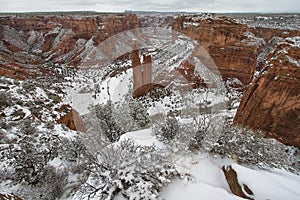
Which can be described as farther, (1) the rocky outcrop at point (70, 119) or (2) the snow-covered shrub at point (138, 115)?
(1) the rocky outcrop at point (70, 119)

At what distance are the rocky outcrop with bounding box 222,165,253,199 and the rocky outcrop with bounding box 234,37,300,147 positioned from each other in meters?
7.01

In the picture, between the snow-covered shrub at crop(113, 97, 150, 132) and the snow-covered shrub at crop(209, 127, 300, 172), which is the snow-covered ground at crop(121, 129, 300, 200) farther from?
the snow-covered shrub at crop(113, 97, 150, 132)

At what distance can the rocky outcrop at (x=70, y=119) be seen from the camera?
14391mm

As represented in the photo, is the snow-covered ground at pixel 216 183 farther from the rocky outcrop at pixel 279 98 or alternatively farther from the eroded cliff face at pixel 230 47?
the eroded cliff face at pixel 230 47

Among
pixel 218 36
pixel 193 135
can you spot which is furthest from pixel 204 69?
pixel 193 135

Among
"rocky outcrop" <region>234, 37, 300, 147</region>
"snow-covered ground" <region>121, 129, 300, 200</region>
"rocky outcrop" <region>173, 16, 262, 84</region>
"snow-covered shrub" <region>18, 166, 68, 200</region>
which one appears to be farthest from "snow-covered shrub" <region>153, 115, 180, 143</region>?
"rocky outcrop" <region>173, 16, 262, 84</region>

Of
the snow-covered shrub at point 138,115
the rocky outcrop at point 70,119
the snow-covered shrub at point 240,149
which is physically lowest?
the rocky outcrop at point 70,119

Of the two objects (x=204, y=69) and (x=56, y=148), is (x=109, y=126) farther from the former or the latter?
(x=204, y=69)

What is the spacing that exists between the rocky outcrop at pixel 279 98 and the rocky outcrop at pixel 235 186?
23.0ft

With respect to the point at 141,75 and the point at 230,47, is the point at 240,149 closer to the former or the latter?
the point at 141,75

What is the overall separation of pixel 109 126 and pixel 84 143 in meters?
2.39

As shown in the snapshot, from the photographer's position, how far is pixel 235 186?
18.2 feet

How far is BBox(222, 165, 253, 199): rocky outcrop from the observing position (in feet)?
17.6

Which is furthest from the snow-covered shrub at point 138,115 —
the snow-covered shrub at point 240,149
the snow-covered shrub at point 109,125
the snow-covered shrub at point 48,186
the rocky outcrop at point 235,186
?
the rocky outcrop at point 235,186
